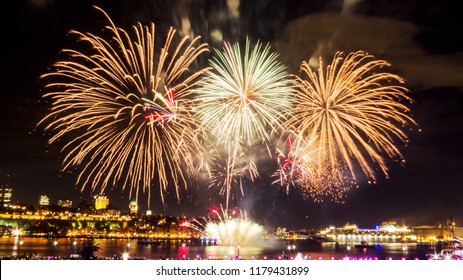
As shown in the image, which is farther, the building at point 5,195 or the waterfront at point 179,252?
the building at point 5,195

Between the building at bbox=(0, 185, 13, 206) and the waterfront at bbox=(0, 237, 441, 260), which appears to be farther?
the building at bbox=(0, 185, 13, 206)

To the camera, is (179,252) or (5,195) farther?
(5,195)
